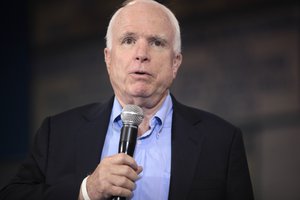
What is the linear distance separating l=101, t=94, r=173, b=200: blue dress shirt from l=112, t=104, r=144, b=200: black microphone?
39cm

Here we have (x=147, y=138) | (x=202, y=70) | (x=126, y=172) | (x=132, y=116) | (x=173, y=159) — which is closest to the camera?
(x=126, y=172)

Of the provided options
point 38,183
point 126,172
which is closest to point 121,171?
point 126,172

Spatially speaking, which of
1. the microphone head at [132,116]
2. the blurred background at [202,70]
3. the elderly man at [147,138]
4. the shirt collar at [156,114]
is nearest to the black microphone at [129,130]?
the microphone head at [132,116]

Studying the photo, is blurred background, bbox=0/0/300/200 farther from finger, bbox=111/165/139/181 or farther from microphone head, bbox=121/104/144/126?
finger, bbox=111/165/139/181

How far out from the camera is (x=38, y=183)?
1916 millimetres

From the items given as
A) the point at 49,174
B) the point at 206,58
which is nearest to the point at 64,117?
the point at 49,174

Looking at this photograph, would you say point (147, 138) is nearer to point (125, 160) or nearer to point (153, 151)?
point (153, 151)

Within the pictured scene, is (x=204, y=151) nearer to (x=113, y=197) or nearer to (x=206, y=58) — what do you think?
(x=113, y=197)

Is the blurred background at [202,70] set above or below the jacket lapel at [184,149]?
above

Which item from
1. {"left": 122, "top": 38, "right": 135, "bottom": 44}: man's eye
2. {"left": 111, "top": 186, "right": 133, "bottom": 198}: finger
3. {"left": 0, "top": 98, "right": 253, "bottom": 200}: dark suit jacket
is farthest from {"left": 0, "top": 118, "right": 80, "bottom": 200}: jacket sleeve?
{"left": 122, "top": 38, "right": 135, "bottom": 44}: man's eye

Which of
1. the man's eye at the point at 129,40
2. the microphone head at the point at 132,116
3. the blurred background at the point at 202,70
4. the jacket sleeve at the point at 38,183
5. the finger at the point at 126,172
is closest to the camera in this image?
the finger at the point at 126,172

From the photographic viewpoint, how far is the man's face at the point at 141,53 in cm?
194

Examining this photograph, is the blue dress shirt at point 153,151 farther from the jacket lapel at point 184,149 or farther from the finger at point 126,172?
the finger at point 126,172

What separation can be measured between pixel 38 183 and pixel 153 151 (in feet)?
1.56
